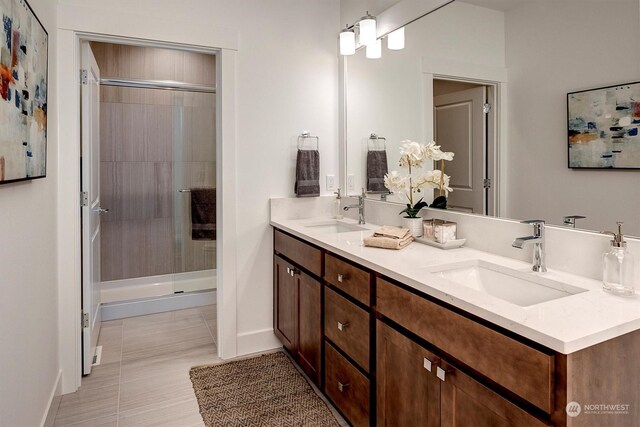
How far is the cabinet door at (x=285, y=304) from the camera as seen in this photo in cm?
240

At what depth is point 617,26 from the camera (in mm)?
1311

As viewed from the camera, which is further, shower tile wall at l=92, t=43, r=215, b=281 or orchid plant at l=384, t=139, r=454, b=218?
shower tile wall at l=92, t=43, r=215, b=281

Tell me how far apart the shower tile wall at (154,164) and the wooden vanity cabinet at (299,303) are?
4.70 ft

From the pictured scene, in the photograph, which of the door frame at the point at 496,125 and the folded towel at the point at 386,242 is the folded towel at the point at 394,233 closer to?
the folded towel at the point at 386,242

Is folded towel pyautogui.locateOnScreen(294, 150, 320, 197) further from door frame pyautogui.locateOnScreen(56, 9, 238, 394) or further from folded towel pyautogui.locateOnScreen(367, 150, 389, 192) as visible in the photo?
door frame pyautogui.locateOnScreen(56, 9, 238, 394)

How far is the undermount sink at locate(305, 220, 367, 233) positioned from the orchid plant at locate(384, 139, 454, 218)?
541 mm

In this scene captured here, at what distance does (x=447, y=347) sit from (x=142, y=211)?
3.45 metres

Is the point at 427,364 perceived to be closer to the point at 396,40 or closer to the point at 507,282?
the point at 507,282

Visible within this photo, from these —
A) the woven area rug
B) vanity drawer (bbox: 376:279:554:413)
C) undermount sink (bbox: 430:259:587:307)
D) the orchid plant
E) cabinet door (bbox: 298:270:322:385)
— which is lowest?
the woven area rug

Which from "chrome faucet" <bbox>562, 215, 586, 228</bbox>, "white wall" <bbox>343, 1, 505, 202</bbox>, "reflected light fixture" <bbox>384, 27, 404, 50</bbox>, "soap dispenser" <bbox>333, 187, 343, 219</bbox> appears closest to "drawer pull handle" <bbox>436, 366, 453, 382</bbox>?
"chrome faucet" <bbox>562, 215, 586, 228</bbox>

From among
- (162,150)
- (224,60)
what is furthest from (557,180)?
(162,150)

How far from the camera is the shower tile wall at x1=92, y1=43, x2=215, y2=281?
3.78 metres

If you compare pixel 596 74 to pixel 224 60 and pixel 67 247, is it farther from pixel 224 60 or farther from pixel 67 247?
pixel 67 247

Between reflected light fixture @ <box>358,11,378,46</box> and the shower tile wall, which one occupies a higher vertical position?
reflected light fixture @ <box>358,11,378,46</box>
